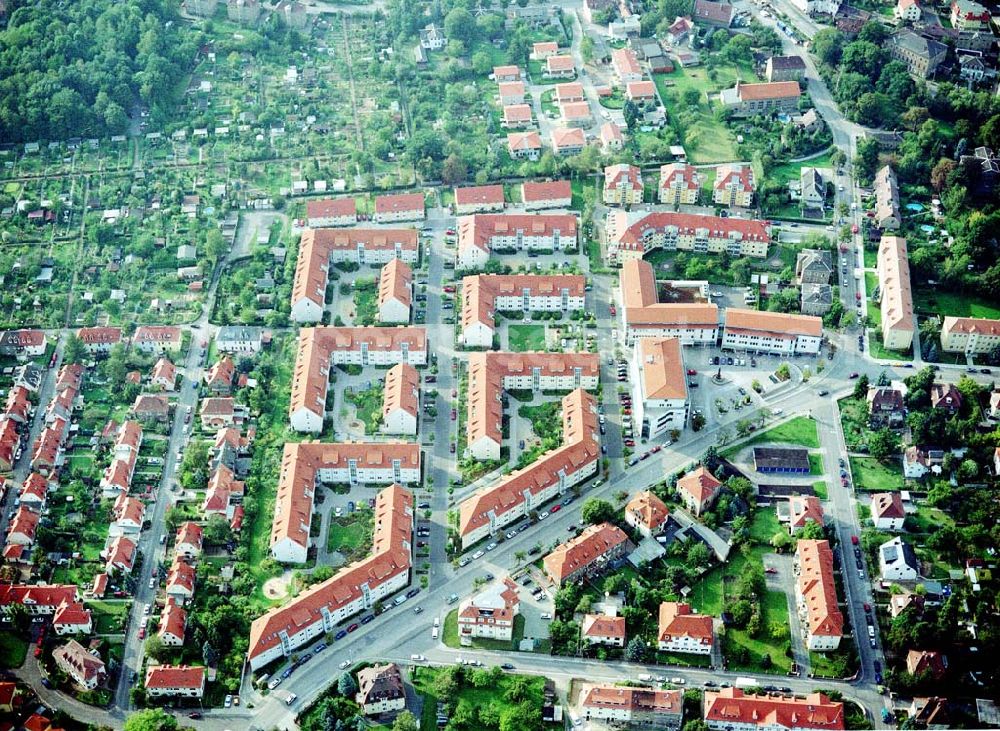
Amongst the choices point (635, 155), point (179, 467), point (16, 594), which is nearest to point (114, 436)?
point (179, 467)

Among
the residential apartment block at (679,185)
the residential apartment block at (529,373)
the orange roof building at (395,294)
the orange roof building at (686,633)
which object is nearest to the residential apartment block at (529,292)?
the orange roof building at (395,294)

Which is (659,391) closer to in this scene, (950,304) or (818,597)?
(818,597)

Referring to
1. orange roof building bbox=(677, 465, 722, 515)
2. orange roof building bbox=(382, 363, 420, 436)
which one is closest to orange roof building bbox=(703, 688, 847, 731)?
orange roof building bbox=(677, 465, 722, 515)

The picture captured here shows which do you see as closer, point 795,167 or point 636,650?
point 636,650

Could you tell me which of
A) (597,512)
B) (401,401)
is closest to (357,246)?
(401,401)

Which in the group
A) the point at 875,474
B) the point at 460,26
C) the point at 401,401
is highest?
the point at 460,26

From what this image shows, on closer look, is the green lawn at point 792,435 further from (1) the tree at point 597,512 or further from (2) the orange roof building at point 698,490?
(1) the tree at point 597,512

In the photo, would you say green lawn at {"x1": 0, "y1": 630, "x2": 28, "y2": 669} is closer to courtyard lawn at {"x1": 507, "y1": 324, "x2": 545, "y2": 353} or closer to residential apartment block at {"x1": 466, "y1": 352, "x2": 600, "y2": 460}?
residential apartment block at {"x1": 466, "y1": 352, "x2": 600, "y2": 460}
